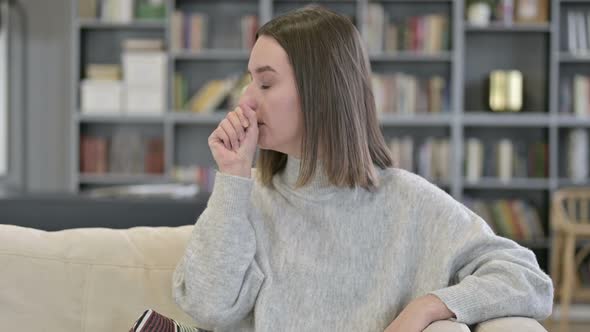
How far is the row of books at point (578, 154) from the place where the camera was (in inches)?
210

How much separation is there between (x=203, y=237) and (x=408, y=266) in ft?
1.28

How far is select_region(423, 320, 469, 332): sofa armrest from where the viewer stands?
151 cm

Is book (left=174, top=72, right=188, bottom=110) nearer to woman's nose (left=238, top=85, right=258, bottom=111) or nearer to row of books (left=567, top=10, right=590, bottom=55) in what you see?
row of books (left=567, top=10, right=590, bottom=55)

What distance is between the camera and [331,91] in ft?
5.49

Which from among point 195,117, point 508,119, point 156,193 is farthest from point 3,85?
point 508,119

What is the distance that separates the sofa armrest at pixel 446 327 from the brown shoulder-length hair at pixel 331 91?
32 cm

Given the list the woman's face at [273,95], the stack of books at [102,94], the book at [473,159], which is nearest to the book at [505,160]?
the book at [473,159]

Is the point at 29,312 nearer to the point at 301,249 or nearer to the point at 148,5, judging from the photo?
the point at 301,249

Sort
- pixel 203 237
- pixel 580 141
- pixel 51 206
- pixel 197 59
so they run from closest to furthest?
1. pixel 203 237
2. pixel 51 206
3. pixel 580 141
4. pixel 197 59

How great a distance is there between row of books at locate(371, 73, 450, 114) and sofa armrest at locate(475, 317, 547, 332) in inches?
153

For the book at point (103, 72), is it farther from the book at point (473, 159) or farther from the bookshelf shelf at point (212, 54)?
the book at point (473, 159)

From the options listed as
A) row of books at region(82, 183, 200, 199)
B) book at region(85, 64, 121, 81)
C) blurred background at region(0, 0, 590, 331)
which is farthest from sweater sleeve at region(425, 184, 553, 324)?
book at region(85, 64, 121, 81)

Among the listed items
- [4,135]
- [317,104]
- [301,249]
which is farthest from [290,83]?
[4,135]

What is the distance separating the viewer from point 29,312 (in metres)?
1.79
